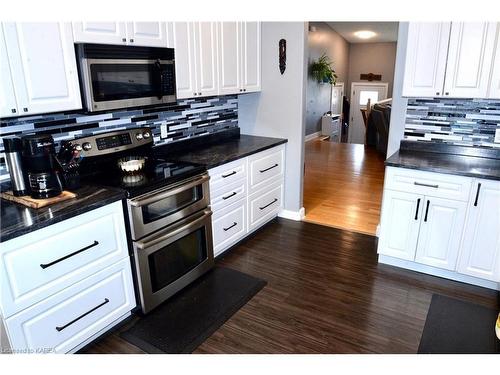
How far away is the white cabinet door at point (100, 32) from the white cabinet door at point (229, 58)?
3.40 ft

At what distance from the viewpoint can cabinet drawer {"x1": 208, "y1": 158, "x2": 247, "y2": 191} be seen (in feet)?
9.19

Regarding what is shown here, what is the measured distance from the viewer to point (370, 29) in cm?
944

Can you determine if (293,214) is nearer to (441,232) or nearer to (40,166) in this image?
(441,232)

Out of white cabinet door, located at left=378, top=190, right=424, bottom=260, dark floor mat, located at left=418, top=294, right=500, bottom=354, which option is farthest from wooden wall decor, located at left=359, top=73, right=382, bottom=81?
dark floor mat, located at left=418, top=294, right=500, bottom=354

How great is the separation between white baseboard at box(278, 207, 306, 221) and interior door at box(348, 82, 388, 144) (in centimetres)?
773

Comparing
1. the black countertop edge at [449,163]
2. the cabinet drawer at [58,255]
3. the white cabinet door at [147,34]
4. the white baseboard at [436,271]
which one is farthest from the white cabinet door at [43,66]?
the white baseboard at [436,271]

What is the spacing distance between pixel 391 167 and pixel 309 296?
1.13m

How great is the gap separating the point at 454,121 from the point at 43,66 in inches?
115

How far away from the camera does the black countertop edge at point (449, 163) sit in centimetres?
250

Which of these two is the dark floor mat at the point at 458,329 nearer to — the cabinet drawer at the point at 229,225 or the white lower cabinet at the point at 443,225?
the white lower cabinet at the point at 443,225

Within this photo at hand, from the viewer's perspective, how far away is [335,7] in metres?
1.33

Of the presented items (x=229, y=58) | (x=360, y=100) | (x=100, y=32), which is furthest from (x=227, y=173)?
(x=360, y=100)

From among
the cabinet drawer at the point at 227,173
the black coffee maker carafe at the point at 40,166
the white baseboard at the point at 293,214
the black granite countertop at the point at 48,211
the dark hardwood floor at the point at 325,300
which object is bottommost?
the dark hardwood floor at the point at 325,300

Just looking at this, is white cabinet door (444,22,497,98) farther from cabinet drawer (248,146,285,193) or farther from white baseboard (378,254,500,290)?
cabinet drawer (248,146,285,193)
